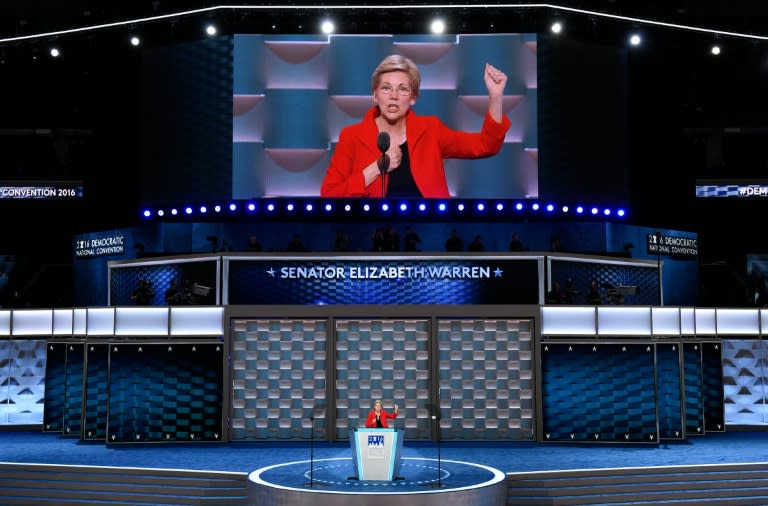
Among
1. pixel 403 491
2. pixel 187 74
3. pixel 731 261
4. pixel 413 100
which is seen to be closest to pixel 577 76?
pixel 413 100

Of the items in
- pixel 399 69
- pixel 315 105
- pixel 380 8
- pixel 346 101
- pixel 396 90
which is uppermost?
pixel 380 8

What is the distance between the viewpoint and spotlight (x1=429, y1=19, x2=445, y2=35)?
23219 mm

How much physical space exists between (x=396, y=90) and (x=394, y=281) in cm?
747

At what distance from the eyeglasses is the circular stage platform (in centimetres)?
1198

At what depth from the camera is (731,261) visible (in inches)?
1096

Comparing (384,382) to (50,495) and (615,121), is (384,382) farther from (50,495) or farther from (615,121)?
(615,121)

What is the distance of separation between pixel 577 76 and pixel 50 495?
16.4m

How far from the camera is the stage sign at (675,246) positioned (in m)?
24.9

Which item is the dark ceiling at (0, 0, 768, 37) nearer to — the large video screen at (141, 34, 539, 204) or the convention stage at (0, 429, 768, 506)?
the large video screen at (141, 34, 539, 204)

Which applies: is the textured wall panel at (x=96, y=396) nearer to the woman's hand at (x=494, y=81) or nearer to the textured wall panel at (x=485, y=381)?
the textured wall panel at (x=485, y=381)

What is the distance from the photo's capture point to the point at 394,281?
1750 centimetres

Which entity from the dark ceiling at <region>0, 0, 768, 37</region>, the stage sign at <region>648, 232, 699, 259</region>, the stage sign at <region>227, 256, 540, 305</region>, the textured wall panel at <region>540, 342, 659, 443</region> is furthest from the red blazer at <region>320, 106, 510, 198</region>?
the textured wall panel at <region>540, 342, 659, 443</region>

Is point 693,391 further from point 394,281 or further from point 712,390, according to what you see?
point 394,281

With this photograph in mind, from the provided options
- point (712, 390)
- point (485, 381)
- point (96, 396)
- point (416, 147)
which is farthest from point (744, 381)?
point (96, 396)
